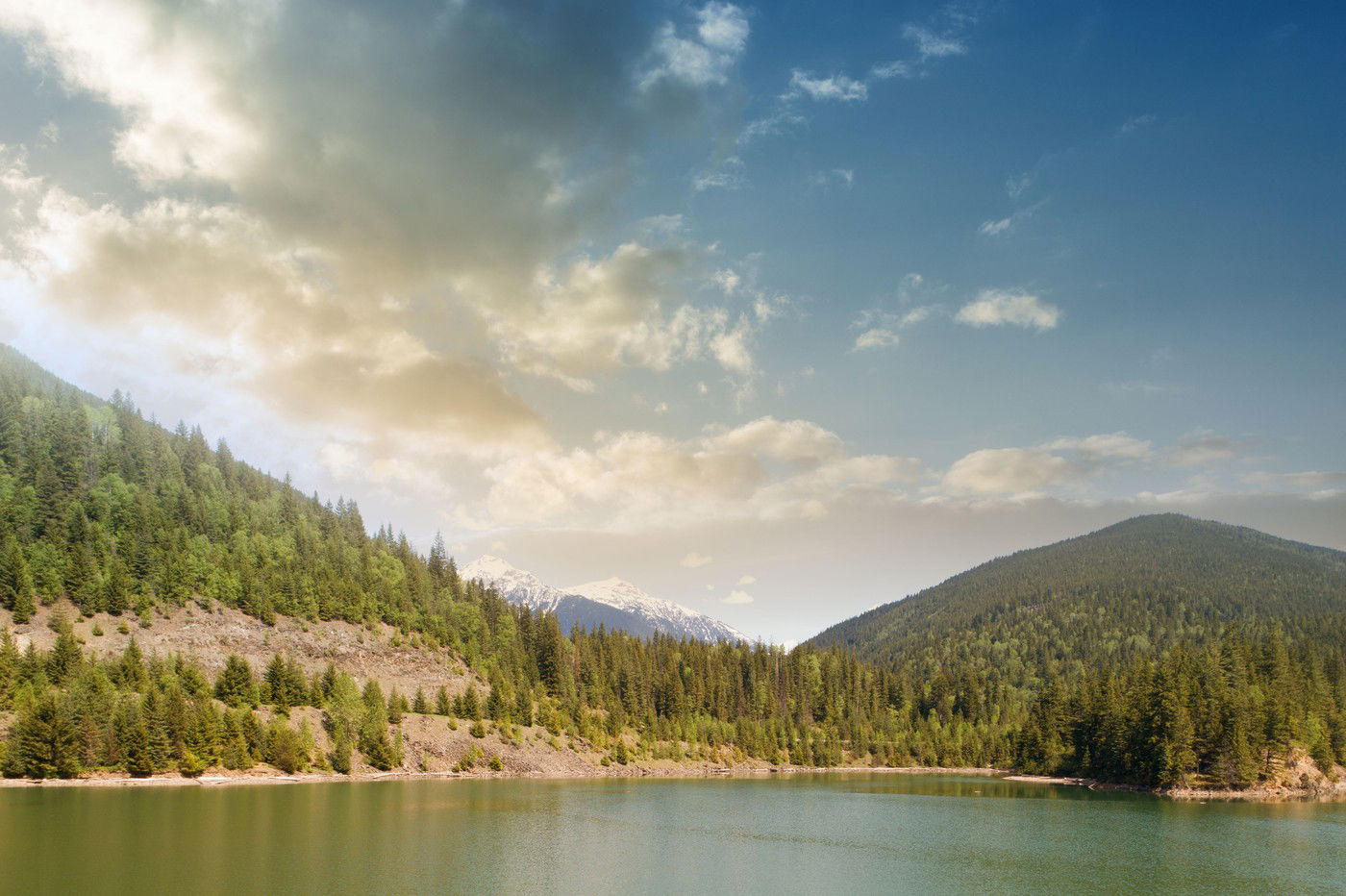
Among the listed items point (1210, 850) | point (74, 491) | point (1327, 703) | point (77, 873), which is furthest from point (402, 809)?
point (1327, 703)

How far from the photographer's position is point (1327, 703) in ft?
530

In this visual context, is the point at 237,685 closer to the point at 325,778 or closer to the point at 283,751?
the point at 283,751

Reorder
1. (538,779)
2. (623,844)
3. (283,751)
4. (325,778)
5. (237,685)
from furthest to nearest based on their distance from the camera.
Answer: (538,779)
(237,685)
(325,778)
(283,751)
(623,844)

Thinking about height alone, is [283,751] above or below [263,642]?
below

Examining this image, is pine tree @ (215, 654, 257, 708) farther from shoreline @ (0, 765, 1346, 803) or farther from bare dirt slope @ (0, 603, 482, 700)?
shoreline @ (0, 765, 1346, 803)

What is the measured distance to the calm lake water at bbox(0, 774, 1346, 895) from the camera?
2189 inches

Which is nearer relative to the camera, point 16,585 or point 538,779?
point 16,585

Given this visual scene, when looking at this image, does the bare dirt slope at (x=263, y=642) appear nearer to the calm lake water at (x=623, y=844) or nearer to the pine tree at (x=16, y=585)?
the pine tree at (x=16, y=585)

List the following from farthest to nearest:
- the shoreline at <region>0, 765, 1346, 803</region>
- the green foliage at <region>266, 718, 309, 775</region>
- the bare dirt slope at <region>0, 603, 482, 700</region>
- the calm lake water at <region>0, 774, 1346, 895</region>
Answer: the bare dirt slope at <region>0, 603, 482, 700</region> < the green foliage at <region>266, 718, 309, 775</region> < the shoreline at <region>0, 765, 1346, 803</region> < the calm lake water at <region>0, 774, 1346, 895</region>

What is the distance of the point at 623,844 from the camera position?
74.3 metres

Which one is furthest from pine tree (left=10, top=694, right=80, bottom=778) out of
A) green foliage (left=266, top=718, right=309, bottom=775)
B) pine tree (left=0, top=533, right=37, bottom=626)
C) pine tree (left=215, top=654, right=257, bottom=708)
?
pine tree (left=0, top=533, right=37, bottom=626)

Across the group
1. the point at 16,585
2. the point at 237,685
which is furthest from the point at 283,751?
the point at 16,585

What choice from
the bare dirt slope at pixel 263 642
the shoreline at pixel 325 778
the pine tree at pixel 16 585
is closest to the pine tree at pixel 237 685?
the bare dirt slope at pixel 263 642

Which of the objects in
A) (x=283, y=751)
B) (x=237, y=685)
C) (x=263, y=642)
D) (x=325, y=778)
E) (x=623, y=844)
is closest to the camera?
(x=623, y=844)
